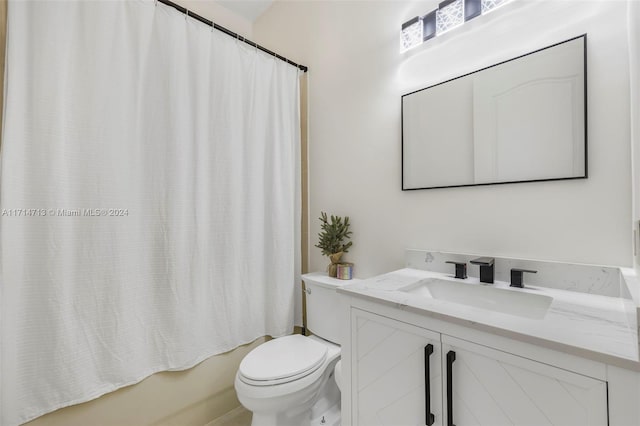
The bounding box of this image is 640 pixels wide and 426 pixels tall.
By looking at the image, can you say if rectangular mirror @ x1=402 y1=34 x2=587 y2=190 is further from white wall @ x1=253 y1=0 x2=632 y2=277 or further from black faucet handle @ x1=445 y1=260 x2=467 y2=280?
black faucet handle @ x1=445 y1=260 x2=467 y2=280

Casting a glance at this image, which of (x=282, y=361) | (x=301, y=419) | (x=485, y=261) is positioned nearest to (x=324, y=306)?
(x=282, y=361)

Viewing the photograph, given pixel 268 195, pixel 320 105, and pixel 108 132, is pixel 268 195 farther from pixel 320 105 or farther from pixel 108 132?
pixel 108 132

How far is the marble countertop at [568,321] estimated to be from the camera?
1.83 ft

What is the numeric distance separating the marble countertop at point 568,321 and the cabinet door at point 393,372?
0.25ft

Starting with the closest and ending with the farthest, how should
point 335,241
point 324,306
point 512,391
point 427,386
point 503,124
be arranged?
point 512,391
point 427,386
point 503,124
point 324,306
point 335,241

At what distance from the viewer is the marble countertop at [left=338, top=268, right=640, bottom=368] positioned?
557 millimetres

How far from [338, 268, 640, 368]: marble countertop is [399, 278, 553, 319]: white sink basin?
0.04 meters

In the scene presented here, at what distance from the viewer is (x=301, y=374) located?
1253mm

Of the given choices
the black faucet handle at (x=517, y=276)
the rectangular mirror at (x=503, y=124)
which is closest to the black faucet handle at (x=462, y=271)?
the black faucet handle at (x=517, y=276)

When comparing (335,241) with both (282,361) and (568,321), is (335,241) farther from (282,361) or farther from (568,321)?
(568,321)

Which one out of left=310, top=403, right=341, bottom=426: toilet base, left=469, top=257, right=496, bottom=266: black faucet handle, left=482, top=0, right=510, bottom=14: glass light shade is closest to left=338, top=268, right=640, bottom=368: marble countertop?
left=469, top=257, right=496, bottom=266: black faucet handle

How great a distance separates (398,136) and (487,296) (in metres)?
0.87

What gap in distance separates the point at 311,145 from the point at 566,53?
138cm

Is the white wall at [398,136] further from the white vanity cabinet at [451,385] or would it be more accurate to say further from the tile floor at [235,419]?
the tile floor at [235,419]
